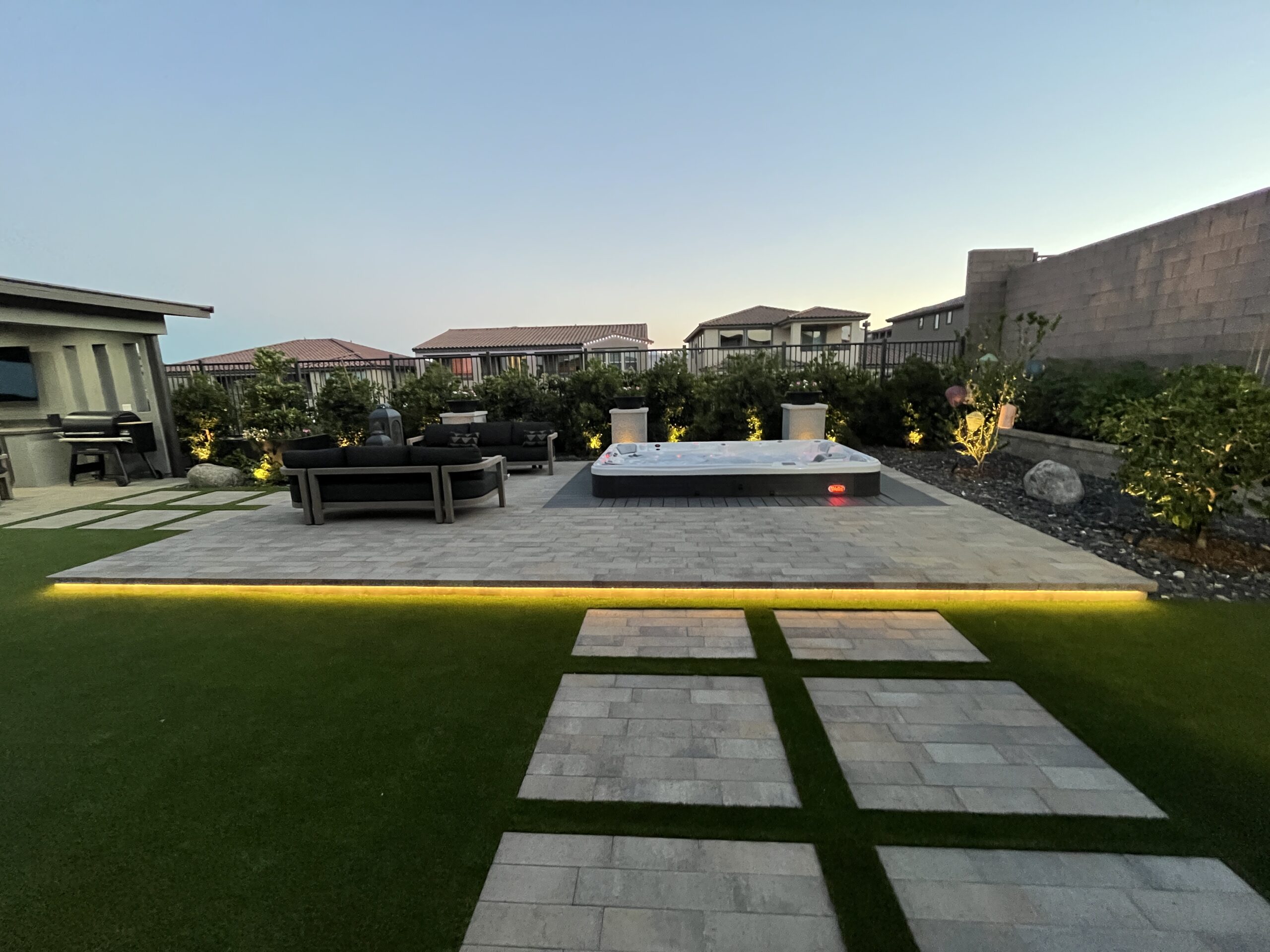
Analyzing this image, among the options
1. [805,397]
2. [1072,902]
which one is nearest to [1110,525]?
[1072,902]

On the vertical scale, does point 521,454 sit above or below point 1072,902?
above

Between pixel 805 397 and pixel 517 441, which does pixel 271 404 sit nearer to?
pixel 517 441

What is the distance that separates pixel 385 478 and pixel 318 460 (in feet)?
2.49

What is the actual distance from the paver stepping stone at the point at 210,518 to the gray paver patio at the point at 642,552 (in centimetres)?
46

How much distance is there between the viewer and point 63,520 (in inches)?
267

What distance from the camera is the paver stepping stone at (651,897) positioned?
58.1 inches

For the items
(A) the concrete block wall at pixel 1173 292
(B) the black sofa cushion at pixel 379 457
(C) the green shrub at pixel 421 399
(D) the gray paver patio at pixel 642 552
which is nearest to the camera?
(D) the gray paver patio at pixel 642 552

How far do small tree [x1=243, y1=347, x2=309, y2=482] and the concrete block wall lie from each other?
43.2ft

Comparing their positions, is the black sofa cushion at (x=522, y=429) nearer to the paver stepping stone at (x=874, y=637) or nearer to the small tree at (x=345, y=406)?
the small tree at (x=345, y=406)

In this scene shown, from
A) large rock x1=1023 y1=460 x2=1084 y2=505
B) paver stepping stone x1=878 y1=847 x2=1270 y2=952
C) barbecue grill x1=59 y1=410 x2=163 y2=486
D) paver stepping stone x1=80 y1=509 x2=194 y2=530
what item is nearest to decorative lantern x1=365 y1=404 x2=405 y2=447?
paver stepping stone x1=80 y1=509 x2=194 y2=530

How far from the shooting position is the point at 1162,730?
7.77 ft

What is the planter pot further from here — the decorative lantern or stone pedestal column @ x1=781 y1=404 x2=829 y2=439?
the decorative lantern

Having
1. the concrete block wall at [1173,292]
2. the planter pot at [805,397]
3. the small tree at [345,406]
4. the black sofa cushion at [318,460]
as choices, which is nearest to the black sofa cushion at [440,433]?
the small tree at [345,406]

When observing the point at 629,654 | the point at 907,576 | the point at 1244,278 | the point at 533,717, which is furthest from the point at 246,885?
the point at 1244,278
